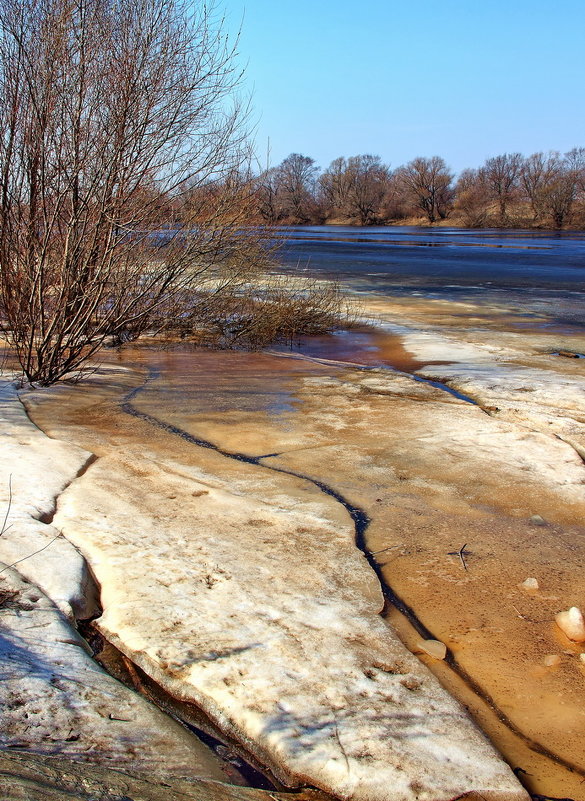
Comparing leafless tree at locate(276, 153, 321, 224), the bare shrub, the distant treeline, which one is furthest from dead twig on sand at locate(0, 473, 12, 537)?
the distant treeline

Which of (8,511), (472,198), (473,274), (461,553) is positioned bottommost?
(461,553)

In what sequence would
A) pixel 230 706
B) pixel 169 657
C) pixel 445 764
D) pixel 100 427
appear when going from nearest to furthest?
pixel 445 764
pixel 230 706
pixel 169 657
pixel 100 427

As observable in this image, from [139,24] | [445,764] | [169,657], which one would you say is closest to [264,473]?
[169,657]

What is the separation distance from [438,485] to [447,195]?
83804 mm

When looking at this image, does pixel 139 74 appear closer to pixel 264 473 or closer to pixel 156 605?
pixel 264 473

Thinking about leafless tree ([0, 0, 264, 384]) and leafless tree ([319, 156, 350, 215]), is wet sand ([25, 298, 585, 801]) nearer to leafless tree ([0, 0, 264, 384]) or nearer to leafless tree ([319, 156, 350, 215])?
leafless tree ([0, 0, 264, 384])

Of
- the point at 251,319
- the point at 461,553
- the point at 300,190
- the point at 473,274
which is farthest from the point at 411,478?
the point at 300,190

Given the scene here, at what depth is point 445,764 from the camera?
236cm

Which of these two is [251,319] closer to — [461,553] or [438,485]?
[438,485]

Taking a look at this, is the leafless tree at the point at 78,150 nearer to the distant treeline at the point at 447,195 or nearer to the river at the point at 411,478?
the river at the point at 411,478

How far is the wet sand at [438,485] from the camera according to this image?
9.31ft

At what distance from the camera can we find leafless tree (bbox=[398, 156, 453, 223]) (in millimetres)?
81375

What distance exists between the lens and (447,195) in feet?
273

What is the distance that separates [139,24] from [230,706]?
602 centimetres
